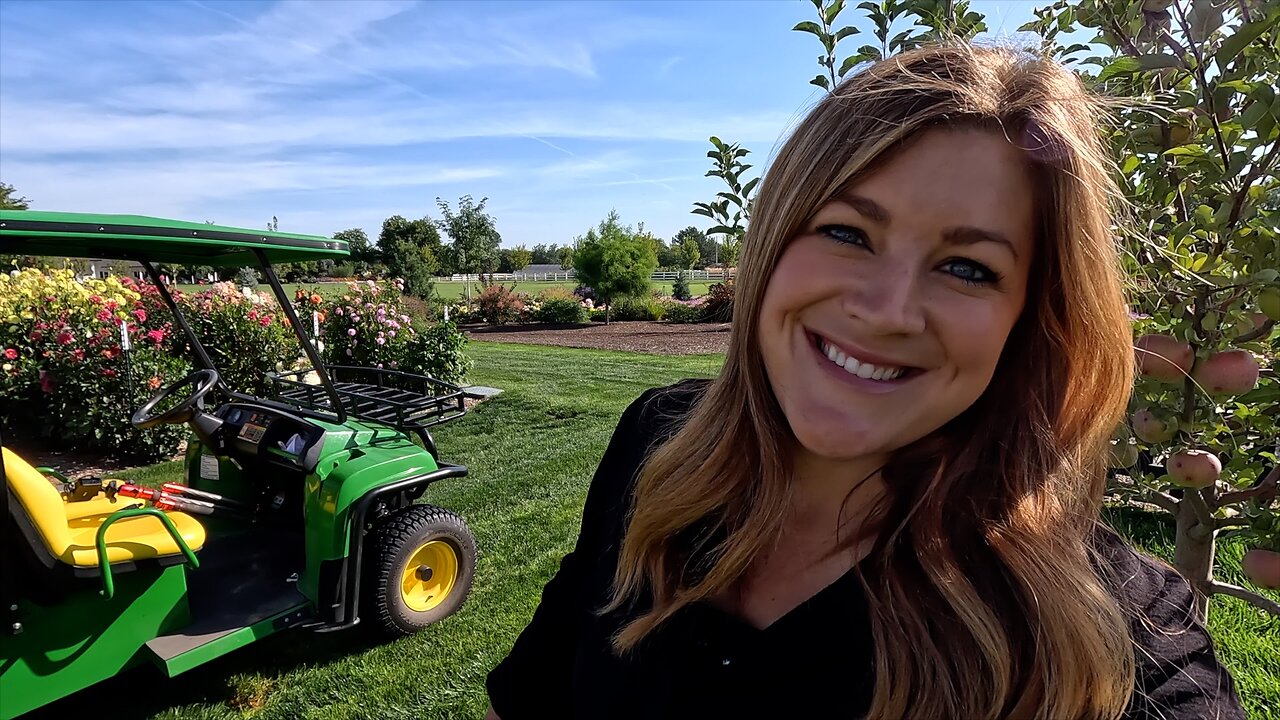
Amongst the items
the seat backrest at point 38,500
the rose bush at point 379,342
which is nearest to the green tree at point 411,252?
the rose bush at point 379,342

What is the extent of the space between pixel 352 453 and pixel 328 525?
40 centimetres

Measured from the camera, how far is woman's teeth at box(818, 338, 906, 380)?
3.43 ft

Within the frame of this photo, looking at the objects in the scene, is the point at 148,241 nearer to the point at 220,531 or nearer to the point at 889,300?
the point at 220,531

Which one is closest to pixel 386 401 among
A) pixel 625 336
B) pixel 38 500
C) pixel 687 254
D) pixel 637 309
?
pixel 38 500

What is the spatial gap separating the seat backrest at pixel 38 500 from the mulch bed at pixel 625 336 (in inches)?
469

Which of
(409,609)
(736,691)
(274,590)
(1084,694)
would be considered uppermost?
(1084,694)

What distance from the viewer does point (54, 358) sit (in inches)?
249

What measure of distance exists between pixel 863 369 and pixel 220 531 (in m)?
3.56

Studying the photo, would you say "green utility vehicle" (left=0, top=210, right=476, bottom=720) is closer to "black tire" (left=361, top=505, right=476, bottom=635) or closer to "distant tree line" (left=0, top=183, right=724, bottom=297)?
"black tire" (left=361, top=505, right=476, bottom=635)

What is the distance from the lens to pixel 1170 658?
944 millimetres

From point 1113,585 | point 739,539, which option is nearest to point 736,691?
point 739,539

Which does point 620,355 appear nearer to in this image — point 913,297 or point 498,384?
point 498,384

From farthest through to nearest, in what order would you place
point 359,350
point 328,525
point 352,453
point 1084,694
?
point 359,350, point 352,453, point 328,525, point 1084,694

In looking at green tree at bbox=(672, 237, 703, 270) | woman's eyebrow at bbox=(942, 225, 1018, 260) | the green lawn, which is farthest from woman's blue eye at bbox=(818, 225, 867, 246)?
green tree at bbox=(672, 237, 703, 270)
